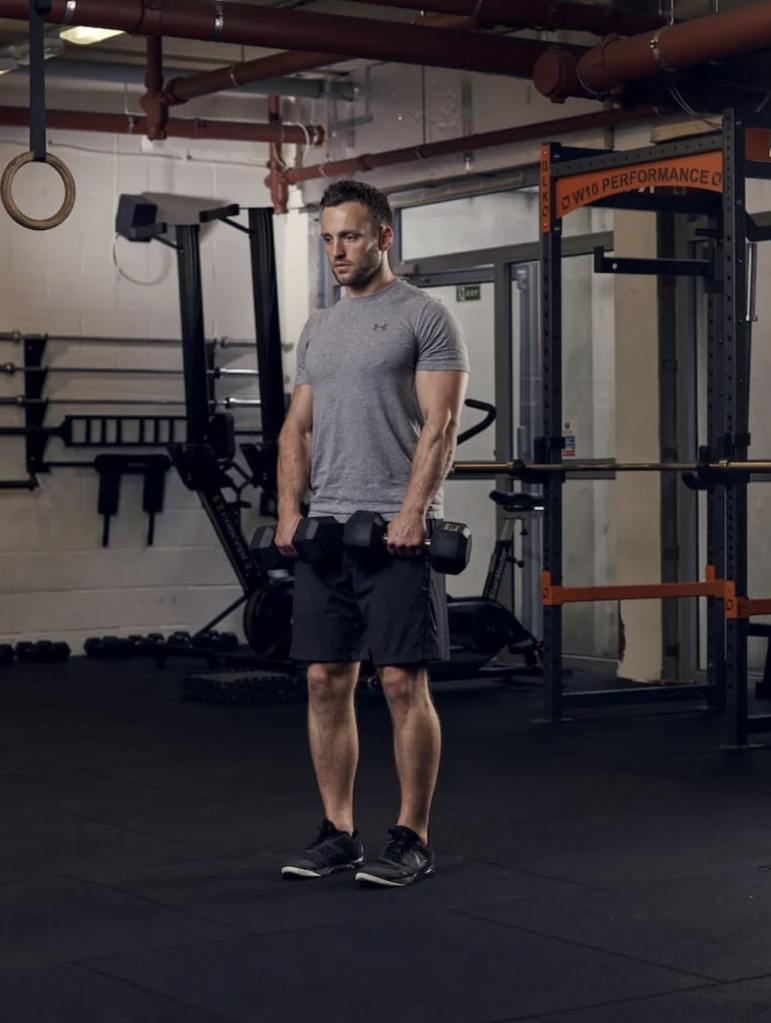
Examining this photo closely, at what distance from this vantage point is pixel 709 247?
22.4 ft

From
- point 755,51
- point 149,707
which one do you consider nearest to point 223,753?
point 149,707

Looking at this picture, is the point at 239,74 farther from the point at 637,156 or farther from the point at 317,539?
the point at 317,539

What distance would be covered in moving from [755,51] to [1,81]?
437 cm

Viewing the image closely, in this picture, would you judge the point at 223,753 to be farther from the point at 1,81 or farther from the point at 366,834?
the point at 1,81

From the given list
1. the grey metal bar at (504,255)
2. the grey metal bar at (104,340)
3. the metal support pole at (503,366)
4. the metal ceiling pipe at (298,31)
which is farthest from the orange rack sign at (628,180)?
the grey metal bar at (104,340)

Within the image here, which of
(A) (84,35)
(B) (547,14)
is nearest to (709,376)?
(B) (547,14)

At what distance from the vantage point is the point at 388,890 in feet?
12.2

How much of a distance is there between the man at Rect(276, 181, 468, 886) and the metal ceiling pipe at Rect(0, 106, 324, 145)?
17.2 feet

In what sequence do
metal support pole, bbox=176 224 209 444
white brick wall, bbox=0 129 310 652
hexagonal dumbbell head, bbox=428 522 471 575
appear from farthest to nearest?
white brick wall, bbox=0 129 310 652 < metal support pole, bbox=176 224 209 444 < hexagonal dumbbell head, bbox=428 522 471 575

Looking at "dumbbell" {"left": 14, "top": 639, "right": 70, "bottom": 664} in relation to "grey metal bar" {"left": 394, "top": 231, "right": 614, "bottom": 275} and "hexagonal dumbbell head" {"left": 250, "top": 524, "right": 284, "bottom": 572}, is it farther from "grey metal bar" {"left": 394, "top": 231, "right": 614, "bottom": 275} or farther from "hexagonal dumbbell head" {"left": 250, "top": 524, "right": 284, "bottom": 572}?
"hexagonal dumbbell head" {"left": 250, "top": 524, "right": 284, "bottom": 572}

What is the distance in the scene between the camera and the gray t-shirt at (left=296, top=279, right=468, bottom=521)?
3.81 m

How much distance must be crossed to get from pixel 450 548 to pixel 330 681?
0.44 m

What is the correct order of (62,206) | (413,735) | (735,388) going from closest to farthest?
(413,735), (735,388), (62,206)

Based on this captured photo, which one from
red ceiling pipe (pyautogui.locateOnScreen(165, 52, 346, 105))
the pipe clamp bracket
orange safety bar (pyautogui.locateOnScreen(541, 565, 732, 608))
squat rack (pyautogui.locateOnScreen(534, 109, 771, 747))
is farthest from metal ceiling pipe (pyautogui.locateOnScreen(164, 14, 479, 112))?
orange safety bar (pyautogui.locateOnScreen(541, 565, 732, 608))
